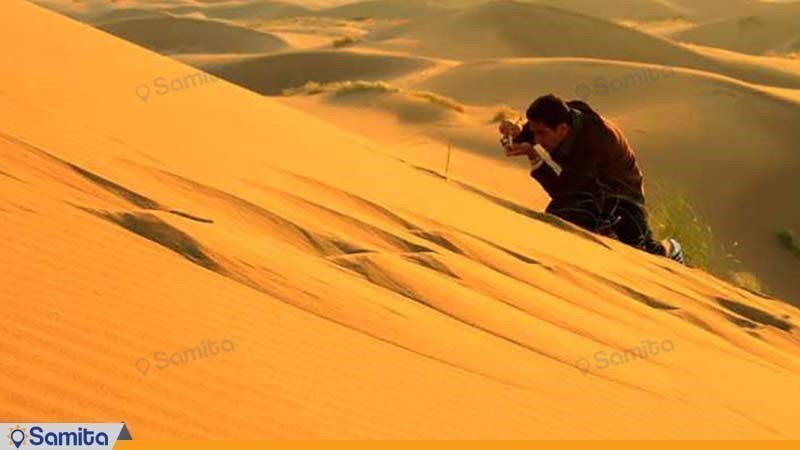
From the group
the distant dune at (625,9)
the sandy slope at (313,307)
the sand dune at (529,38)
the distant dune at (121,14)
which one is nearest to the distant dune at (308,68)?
the sand dune at (529,38)

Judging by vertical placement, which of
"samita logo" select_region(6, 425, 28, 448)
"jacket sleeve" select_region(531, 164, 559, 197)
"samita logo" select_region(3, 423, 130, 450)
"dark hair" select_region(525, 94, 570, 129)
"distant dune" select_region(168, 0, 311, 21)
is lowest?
"samita logo" select_region(6, 425, 28, 448)

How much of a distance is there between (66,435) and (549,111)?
5.04 m

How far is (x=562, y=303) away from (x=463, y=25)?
26270mm

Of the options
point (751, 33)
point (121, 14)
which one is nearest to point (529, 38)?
point (751, 33)

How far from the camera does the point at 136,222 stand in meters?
4.46

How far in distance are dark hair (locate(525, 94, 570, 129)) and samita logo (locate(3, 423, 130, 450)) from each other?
16.0 feet

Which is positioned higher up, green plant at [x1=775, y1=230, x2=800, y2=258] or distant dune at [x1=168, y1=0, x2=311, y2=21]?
distant dune at [x1=168, y1=0, x2=311, y2=21]

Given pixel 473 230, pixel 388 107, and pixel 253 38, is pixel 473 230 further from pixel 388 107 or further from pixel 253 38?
pixel 253 38

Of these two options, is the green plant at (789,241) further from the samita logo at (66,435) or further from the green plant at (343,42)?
the green plant at (343,42)

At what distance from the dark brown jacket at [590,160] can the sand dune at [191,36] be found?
88.4ft

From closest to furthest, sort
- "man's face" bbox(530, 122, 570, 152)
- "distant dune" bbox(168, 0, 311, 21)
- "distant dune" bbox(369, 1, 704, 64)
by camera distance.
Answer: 1. "man's face" bbox(530, 122, 570, 152)
2. "distant dune" bbox(369, 1, 704, 64)
3. "distant dune" bbox(168, 0, 311, 21)

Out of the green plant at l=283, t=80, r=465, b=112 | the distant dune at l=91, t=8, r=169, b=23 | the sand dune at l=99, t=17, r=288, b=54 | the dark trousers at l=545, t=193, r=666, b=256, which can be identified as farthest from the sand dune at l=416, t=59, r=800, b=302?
the distant dune at l=91, t=8, r=169, b=23

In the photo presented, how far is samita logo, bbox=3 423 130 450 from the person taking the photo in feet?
8.87

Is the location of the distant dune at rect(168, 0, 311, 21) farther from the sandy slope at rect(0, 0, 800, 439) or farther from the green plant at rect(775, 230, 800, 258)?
the sandy slope at rect(0, 0, 800, 439)
